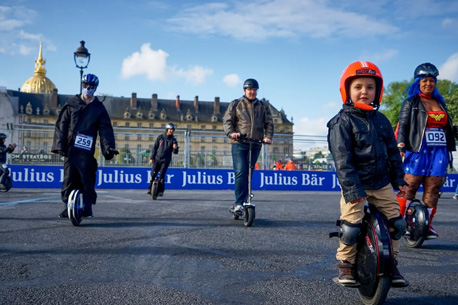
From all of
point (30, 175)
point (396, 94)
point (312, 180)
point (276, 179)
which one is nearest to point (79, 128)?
point (30, 175)

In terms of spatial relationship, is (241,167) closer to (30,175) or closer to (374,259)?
(374,259)

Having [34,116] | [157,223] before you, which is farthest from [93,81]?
[34,116]

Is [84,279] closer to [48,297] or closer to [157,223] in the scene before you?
[48,297]

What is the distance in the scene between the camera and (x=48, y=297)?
10.5ft

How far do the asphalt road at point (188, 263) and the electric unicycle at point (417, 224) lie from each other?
0.13m

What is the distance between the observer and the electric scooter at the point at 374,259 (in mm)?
2900

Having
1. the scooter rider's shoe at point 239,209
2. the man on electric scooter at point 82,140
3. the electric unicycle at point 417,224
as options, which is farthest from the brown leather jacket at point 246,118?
the electric unicycle at point 417,224

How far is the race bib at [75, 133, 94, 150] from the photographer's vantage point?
6.75 m

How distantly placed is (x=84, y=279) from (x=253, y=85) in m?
4.54

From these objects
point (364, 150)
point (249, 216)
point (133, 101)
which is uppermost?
point (133, 101)

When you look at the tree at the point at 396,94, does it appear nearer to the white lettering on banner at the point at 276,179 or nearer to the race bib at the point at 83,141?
the white lettering on banner at the point at 276,179

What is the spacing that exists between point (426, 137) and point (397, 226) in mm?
2703

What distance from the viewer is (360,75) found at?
3.32 meters

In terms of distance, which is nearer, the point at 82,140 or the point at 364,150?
the point at 364,150
